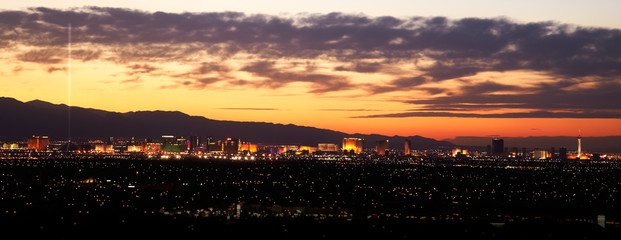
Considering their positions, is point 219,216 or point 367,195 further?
point 367,195

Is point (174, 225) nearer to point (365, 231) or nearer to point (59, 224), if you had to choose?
point (59, 224)

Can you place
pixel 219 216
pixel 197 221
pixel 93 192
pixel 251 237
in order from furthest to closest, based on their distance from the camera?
pixel 93 192 → pixel 219 216 → pixel 197 221 → pixel 251 237

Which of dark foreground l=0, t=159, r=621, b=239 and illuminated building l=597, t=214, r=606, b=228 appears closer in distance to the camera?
dark foreground l=0, t=159, r=621, b=239

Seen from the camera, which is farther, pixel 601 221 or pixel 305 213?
pixel 305 213

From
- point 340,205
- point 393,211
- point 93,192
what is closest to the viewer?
point 393,211

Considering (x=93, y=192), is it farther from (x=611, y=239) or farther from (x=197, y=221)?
(x=611, y=239)

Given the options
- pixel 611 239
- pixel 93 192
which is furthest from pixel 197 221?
pixel 93 192

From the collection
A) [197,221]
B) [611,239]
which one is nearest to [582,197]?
[611,239]

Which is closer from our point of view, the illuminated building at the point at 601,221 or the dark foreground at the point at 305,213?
the dark foreground at the point at 305,213

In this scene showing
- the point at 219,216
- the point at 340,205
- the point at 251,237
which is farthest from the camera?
the point at 340,205
